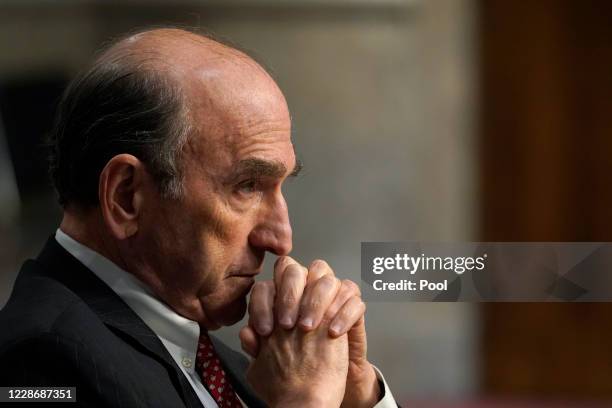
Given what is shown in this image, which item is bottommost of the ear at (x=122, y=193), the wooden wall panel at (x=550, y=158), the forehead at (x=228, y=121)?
the wooden wall panel at (x=550, y=158)

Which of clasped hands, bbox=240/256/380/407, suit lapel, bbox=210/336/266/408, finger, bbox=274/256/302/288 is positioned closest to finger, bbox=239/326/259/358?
clasped hands, bbox=240/256/380/407

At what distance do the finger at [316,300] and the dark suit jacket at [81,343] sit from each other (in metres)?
0.25

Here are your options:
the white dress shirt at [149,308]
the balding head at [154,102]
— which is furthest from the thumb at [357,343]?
the balding head at [154,102]

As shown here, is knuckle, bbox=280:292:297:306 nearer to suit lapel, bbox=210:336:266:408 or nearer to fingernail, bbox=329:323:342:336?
fingernail, bbox=329:323:342:336

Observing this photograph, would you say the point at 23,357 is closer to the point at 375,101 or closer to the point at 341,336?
the point at 341,336

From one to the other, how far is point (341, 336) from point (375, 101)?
3.99m

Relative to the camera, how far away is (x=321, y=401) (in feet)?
6.43

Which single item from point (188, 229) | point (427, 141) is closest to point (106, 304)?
point (188, 229)

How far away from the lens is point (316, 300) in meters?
2.06

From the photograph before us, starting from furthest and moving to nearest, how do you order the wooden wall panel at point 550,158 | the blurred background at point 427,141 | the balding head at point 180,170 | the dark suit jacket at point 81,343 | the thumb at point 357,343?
the wooden wall panel at point 550,158 → the blurred background at point 427,141 → the thumb at point 357,343 → the balding head at point 180,170 → the dark suit jacket at point 81,343

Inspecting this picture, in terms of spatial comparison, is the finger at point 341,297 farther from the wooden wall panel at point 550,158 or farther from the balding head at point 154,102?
the wooden wall panel at point 550,158

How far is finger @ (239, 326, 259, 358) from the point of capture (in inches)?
81.0

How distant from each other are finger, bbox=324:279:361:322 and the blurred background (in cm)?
324

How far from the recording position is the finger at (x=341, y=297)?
208 cm
